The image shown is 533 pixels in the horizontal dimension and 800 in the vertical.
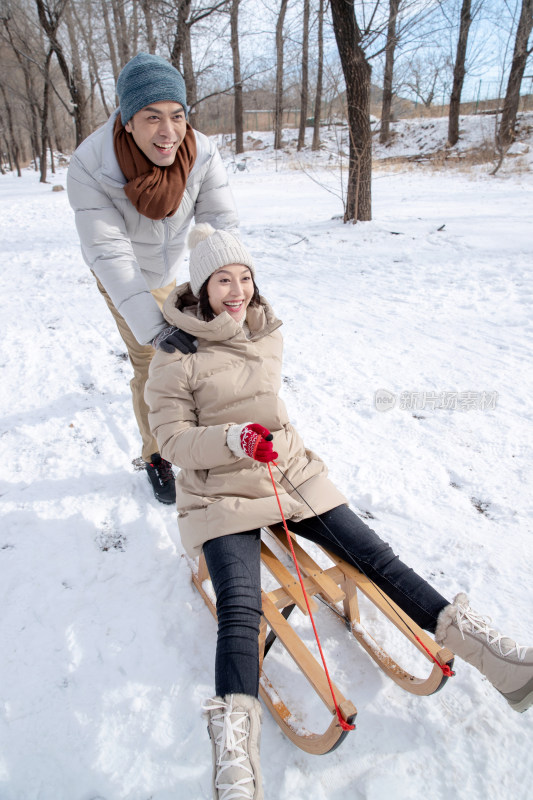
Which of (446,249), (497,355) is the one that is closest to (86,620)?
(497,355)

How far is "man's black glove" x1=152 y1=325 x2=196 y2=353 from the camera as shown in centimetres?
184

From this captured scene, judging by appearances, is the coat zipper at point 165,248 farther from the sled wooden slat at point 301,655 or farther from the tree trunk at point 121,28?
the tree trunk at point 121,28

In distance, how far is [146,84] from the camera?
1755 mm

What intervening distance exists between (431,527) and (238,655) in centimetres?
121

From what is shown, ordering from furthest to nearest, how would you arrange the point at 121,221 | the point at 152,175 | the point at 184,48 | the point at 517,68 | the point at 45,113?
the point at 45,113 → the point at 517,68 → the point at 184,48 → the point at 121,221 → the point at 152,175

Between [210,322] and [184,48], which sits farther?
[184,48]

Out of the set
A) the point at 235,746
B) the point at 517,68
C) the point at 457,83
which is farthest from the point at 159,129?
the point at 457,83

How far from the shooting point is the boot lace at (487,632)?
144 cm

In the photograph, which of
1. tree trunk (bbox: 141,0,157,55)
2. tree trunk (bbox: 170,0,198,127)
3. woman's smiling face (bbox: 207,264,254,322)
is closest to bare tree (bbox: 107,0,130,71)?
tree trunk (bbox: 141,0,157,55)

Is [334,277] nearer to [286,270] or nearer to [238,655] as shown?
[286,270]

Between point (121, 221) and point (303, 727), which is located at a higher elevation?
point (121, 221)

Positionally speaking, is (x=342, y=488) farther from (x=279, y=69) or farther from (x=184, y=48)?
(x=279, y=69)

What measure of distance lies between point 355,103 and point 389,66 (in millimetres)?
11840

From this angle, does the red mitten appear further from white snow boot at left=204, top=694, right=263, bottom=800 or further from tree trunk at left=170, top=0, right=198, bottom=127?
tree trunk at left=170, top=0, right=198, bottom=127
